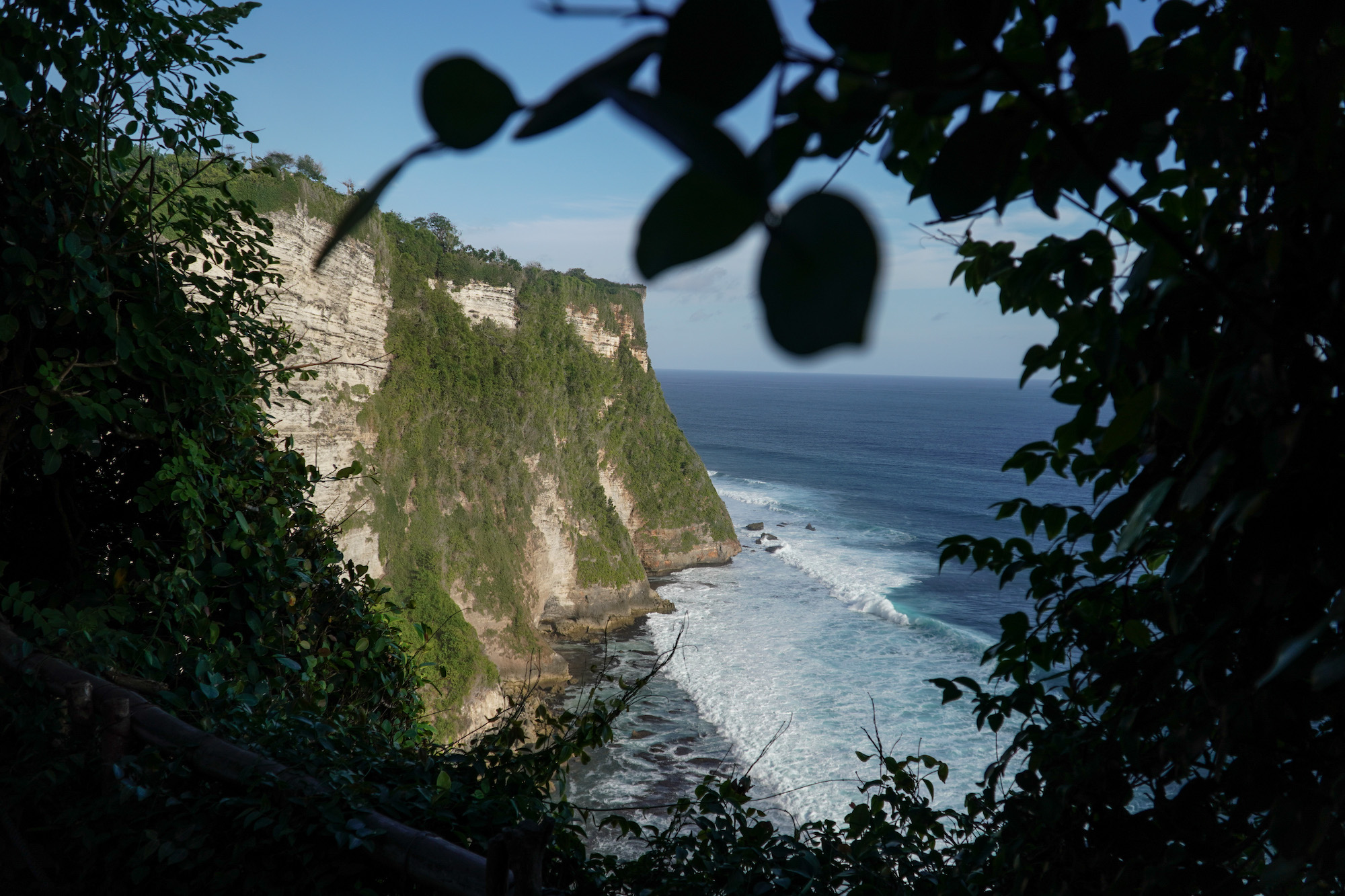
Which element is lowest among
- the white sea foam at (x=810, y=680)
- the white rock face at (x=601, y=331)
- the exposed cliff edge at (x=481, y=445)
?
the white sea foam at (x=810, y=680)

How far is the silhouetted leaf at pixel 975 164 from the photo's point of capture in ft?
1.13

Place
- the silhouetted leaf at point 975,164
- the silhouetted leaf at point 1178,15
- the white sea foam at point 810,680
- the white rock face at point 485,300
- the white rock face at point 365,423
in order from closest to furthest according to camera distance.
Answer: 1. the silhouetted leaf at point 975,164
2. the silhouetted leaf at point 1178,15
3. the white rock face at point 365,423
4. the white sea foam at point 810,680
5. the white rock face at point 485,300

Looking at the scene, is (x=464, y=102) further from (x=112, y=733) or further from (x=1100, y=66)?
(x=112, y=733)

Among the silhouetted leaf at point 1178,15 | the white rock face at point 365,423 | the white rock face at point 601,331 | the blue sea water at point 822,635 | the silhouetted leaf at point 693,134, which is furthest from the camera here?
the white rock face at point 601,331

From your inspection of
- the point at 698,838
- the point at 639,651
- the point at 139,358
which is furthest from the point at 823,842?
the point at 639,651

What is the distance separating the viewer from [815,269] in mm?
197

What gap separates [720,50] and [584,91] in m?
0.04

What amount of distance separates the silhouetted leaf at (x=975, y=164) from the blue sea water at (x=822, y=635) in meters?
0.75

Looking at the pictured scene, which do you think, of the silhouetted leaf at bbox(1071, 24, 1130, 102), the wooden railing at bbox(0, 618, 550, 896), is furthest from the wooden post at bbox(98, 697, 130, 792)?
the silhouetted leaf at bbox(1071, 24, 1130, 102)

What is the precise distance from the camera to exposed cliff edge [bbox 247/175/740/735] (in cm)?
1494

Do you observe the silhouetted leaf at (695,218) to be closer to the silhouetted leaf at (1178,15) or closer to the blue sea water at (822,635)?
the silhouetted leaf at (1178,15)

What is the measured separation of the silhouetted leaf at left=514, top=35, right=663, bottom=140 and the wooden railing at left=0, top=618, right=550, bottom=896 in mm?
1662

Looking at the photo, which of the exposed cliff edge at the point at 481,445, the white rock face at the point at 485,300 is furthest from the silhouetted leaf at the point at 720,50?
the white rock face at the point at 485,300

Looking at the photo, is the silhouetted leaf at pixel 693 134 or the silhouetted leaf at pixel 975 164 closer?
the silhouetted leaf at pixel 693 134
